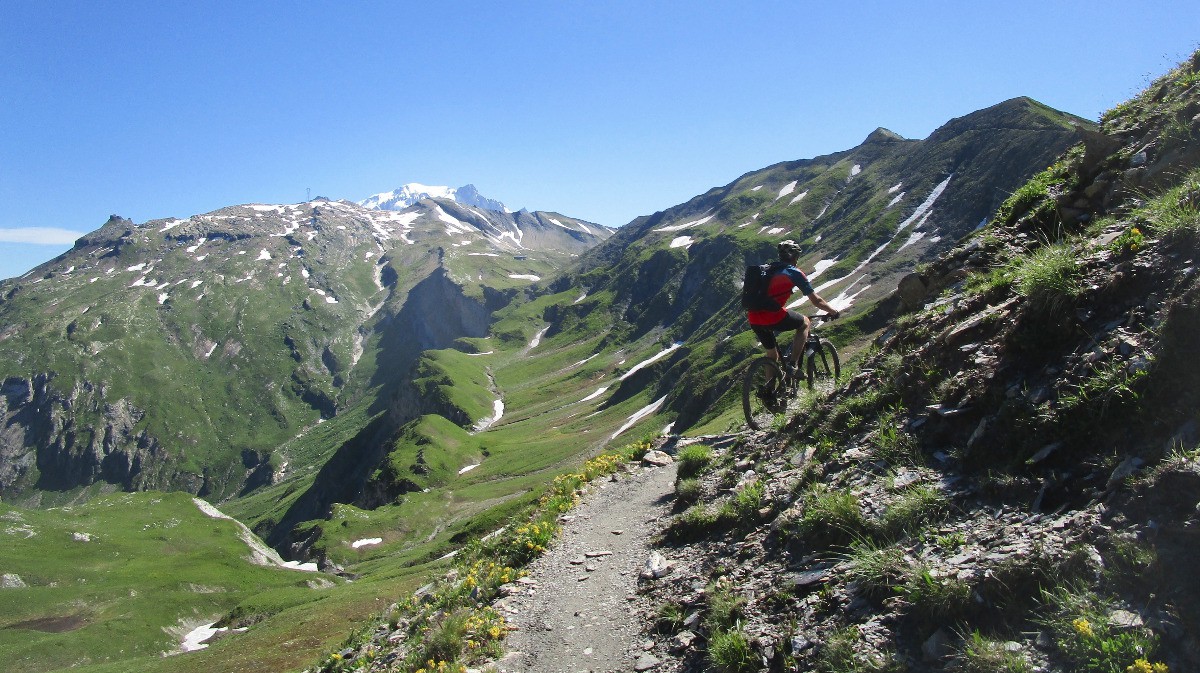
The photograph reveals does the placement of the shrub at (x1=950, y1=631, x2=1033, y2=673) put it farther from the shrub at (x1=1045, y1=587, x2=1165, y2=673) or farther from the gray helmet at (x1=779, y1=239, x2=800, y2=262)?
the gray helmet at (x1=779, y1=239, x2=800, y2=262)

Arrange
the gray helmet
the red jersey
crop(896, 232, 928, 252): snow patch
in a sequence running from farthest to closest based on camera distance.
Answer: crop(896, 232, 928, 252): snow patch
the gray helmet
the red jersey

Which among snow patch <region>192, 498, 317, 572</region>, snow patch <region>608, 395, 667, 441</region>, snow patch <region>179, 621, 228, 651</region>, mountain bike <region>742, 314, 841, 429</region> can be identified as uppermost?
mountain bike <region>742, 314, 841, 429</region>

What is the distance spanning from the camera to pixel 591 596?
1156 cm

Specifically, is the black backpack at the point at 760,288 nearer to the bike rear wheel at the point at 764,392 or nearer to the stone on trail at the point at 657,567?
the bike rear wheel at the point at 764,392

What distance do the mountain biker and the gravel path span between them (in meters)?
4.81

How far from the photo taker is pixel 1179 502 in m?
5.54

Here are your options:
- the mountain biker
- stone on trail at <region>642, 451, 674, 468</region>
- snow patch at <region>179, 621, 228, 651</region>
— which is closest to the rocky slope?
the mountain biker

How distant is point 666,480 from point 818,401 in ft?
18.8

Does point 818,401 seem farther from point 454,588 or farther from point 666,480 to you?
point 454,588

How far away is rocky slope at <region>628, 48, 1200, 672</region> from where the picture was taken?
5.52 m

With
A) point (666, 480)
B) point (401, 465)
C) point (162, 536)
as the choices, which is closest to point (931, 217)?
point (401, 465)

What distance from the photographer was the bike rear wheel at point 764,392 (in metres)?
16.3

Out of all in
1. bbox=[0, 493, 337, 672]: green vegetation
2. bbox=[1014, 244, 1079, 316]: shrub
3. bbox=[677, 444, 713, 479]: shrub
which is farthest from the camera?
bbox=[0, 493, 337, 672]: green vegetation

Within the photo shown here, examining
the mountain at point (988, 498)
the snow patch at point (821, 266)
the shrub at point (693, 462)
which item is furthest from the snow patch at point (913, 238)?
the shrub at point (693, 462)
